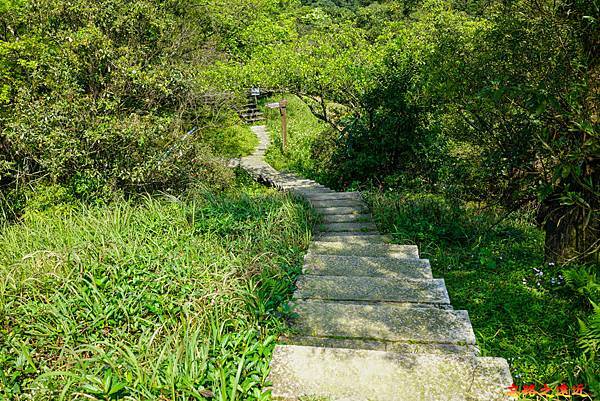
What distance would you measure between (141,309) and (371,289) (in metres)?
1.77

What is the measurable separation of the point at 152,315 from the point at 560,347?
2.85 meters

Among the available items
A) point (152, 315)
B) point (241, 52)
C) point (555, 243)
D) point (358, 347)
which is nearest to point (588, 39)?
point (555, 243)

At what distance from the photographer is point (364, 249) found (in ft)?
15.6

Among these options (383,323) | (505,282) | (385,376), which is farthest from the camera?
(505,282)

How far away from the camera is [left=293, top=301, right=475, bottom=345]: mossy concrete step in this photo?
9.59 feet

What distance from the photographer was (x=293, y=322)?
313 centimetres

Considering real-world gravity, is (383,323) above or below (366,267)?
above

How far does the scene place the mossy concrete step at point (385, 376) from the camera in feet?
7.59

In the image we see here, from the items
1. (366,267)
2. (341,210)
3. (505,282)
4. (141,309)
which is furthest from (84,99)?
(505,282)

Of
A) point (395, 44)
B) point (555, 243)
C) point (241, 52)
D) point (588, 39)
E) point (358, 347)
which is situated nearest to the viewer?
point (358, 347)

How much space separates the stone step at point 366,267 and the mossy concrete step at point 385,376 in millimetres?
1428

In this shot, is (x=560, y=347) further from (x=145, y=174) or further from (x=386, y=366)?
(x=145, y=174)

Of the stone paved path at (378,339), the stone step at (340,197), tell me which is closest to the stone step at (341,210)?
the stone step at (340,197)

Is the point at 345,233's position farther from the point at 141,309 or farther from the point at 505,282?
the point at 141,309
